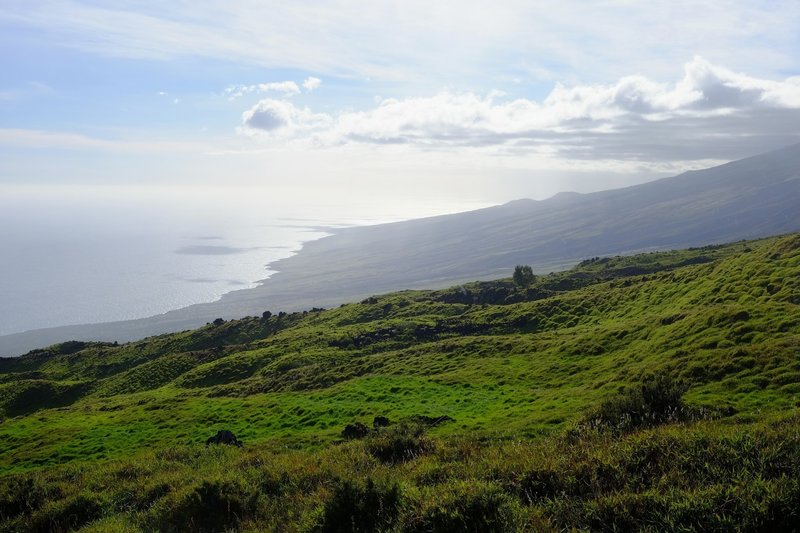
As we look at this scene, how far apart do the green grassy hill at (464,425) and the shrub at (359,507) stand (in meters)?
0.05

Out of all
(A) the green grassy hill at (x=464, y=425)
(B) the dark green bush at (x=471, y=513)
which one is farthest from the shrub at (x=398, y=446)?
(B) the dark green bush at (x=471, y=513)

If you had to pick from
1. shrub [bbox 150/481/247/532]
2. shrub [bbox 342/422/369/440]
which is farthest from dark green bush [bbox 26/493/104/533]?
shrub [bbox 342/422/369/440]

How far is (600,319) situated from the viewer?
61.3m

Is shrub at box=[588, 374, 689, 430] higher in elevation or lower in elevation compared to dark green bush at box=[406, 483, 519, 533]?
lower

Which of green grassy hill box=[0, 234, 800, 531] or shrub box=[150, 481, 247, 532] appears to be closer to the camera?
green grassy hill box=[0, 234, 800, 531]

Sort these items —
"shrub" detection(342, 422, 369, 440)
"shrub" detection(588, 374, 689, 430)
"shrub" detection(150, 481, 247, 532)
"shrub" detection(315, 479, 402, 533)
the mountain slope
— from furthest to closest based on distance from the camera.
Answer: the mountain slope → "shrub" detection(342, 422, 369, 440) → "shrub" detection(588, 374, 689, 430) → "shrub" detection(150, 481, 247, 532) → "shrub" detection(315, 479, 402, 533)

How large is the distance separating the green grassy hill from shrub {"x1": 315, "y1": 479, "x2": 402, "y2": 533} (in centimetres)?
5

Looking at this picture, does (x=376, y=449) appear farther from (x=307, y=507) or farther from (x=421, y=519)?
(x=421, y=519)

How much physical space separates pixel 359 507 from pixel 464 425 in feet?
62.0

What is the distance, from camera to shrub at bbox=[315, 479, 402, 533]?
1038cm

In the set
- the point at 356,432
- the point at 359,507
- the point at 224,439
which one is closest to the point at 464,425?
the point at 356,432

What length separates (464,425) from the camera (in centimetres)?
2855

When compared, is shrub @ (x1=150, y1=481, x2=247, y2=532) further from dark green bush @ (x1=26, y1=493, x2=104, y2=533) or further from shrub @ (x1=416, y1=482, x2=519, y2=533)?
shrub @ (x1=416, y1=482, x2=519, y2=533)

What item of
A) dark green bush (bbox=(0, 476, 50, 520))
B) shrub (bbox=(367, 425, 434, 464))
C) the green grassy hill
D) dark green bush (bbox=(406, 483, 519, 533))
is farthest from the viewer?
dark green bush (bbox=(0, 476, 50, 520))
